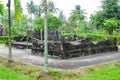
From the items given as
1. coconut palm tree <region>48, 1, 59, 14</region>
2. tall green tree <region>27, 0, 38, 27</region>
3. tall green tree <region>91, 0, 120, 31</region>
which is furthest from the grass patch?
tall green tree <region>27, 0, 38, 27</region>

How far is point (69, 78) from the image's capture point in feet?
31.9

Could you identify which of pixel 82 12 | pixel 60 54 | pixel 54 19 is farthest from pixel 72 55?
pixel 82 12

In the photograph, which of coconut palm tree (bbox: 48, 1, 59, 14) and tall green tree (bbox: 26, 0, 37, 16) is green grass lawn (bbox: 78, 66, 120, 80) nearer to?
coconut palm tree (bbox: 48, 1, 59, 14)

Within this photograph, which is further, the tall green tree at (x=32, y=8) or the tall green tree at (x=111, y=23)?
the tall green tree at (x=32, y=8)

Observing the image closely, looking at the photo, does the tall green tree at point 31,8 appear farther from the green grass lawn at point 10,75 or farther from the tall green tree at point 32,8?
the green grass lawn at point 10,75

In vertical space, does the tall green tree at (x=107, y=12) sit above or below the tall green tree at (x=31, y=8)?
below

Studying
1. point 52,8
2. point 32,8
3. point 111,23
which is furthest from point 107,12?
point 32,8

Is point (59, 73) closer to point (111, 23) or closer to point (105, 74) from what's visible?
point (105, 74)

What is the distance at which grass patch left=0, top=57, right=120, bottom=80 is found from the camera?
9716 millimetres

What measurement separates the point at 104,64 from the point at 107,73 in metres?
1.55

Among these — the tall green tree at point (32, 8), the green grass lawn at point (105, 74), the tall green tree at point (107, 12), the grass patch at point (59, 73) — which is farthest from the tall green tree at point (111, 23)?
the tall green tree at point (32, 8)

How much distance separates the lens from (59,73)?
392 inches

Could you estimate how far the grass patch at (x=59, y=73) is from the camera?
9716 millimetres

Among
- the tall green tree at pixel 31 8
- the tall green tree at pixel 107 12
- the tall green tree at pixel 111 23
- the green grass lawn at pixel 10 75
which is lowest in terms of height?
the green grass lawn at pixel 10 75
